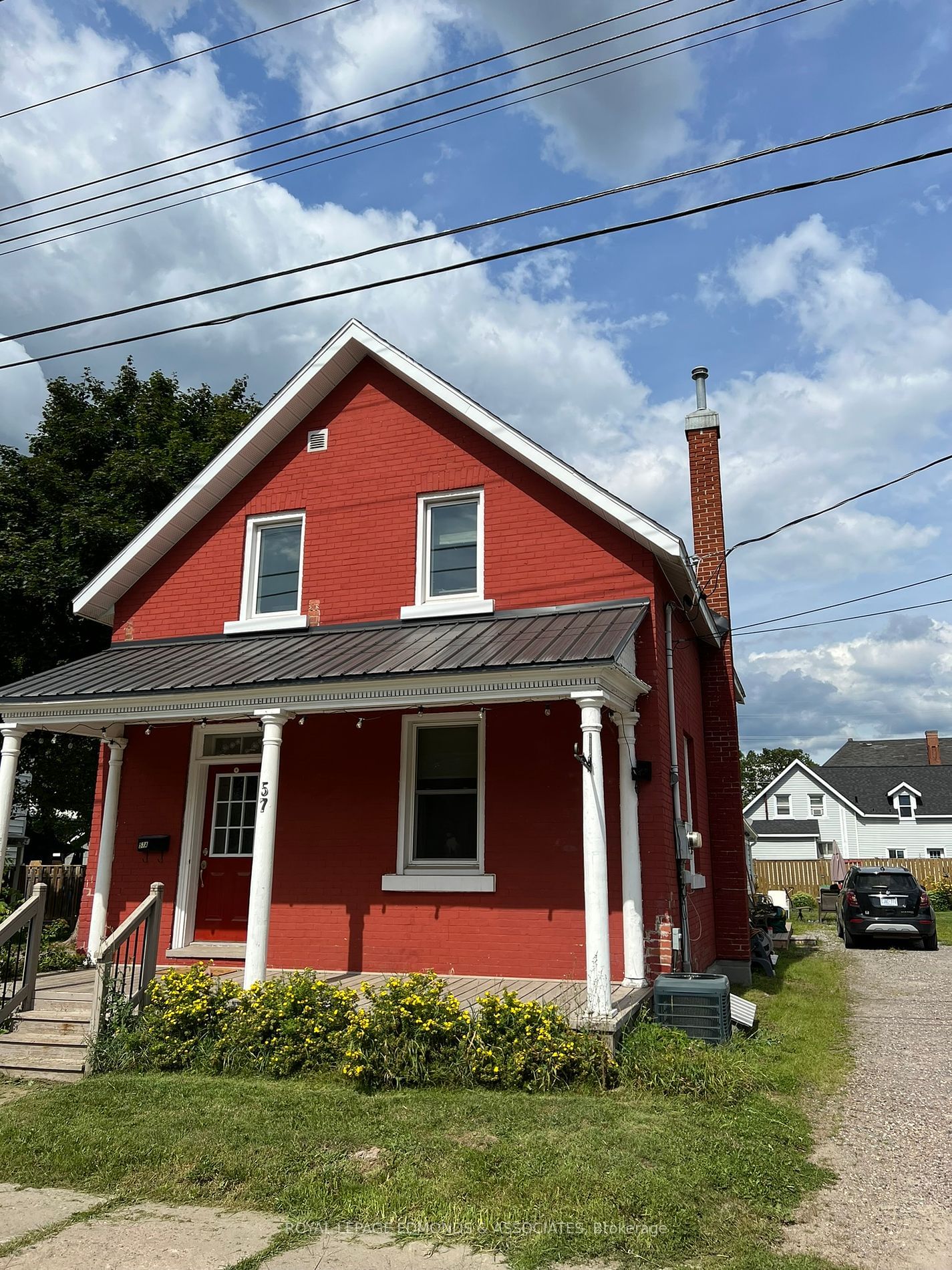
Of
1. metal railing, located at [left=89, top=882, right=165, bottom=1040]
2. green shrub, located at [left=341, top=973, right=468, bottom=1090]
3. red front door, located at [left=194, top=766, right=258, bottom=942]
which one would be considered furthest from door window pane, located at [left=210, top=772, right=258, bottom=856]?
green shrub, located at [left=341, top=973, right=468, bottom=1090]

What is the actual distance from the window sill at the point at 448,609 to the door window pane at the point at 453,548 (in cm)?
28

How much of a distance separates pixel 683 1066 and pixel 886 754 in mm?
50880

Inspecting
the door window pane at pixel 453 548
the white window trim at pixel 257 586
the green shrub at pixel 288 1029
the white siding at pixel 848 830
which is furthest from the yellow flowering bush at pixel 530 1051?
the white siding at pixel 848 830

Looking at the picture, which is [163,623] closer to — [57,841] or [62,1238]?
[62,1238]

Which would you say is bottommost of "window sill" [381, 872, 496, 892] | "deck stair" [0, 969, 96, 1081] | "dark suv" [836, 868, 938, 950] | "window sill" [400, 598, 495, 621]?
"deck stair" [0, 969, 96, 1081]

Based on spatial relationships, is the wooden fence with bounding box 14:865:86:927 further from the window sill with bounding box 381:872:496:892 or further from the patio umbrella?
the patio umbrella

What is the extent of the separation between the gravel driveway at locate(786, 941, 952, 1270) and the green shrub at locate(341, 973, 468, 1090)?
2.76 m

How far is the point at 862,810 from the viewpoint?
4616 cm

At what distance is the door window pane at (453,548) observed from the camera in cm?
1164

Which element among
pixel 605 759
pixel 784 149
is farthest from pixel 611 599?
pixel 784 149

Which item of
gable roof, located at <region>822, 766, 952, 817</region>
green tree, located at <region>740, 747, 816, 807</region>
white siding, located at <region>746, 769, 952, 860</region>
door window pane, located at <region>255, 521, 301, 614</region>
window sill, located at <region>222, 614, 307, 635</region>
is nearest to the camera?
window sill, located at <region>222, 614, 307, 635</region>

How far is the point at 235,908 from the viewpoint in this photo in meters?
11.6

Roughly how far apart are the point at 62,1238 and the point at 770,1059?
5.85 meters

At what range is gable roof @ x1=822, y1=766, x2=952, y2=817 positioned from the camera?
147ft
